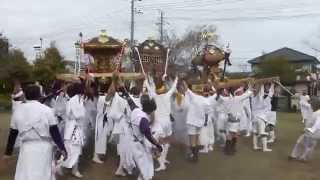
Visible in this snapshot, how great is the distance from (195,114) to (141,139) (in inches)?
150

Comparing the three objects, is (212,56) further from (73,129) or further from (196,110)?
(73,129)

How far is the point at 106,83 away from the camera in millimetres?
15555

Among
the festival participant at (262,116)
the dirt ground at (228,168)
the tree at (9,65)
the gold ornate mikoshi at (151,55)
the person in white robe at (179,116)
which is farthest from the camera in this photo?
the tree at (9,65)

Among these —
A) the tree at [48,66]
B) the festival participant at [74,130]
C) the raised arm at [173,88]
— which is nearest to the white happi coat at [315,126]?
the raised arm at [173,88]

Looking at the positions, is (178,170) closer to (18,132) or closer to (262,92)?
(262,92)

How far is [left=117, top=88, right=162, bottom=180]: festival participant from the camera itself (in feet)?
33.3

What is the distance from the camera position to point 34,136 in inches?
303

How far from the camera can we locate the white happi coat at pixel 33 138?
7.64m

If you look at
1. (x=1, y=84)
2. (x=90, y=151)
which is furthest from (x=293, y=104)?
(x=90, y=151)

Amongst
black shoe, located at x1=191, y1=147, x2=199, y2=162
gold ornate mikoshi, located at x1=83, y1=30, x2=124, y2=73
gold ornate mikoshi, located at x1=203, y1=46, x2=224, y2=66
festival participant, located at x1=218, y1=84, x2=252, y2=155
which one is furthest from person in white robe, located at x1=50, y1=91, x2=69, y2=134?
gold ornate mikoshi, located at x1=203, y1=46, x2=224, y2=66

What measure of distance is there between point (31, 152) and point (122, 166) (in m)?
5.18

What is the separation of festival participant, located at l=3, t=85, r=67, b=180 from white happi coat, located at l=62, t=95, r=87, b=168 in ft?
15.6

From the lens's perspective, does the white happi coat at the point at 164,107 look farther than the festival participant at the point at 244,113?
No

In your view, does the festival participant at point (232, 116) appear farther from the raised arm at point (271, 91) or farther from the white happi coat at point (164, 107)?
the white happi coat at point (164, 107)
